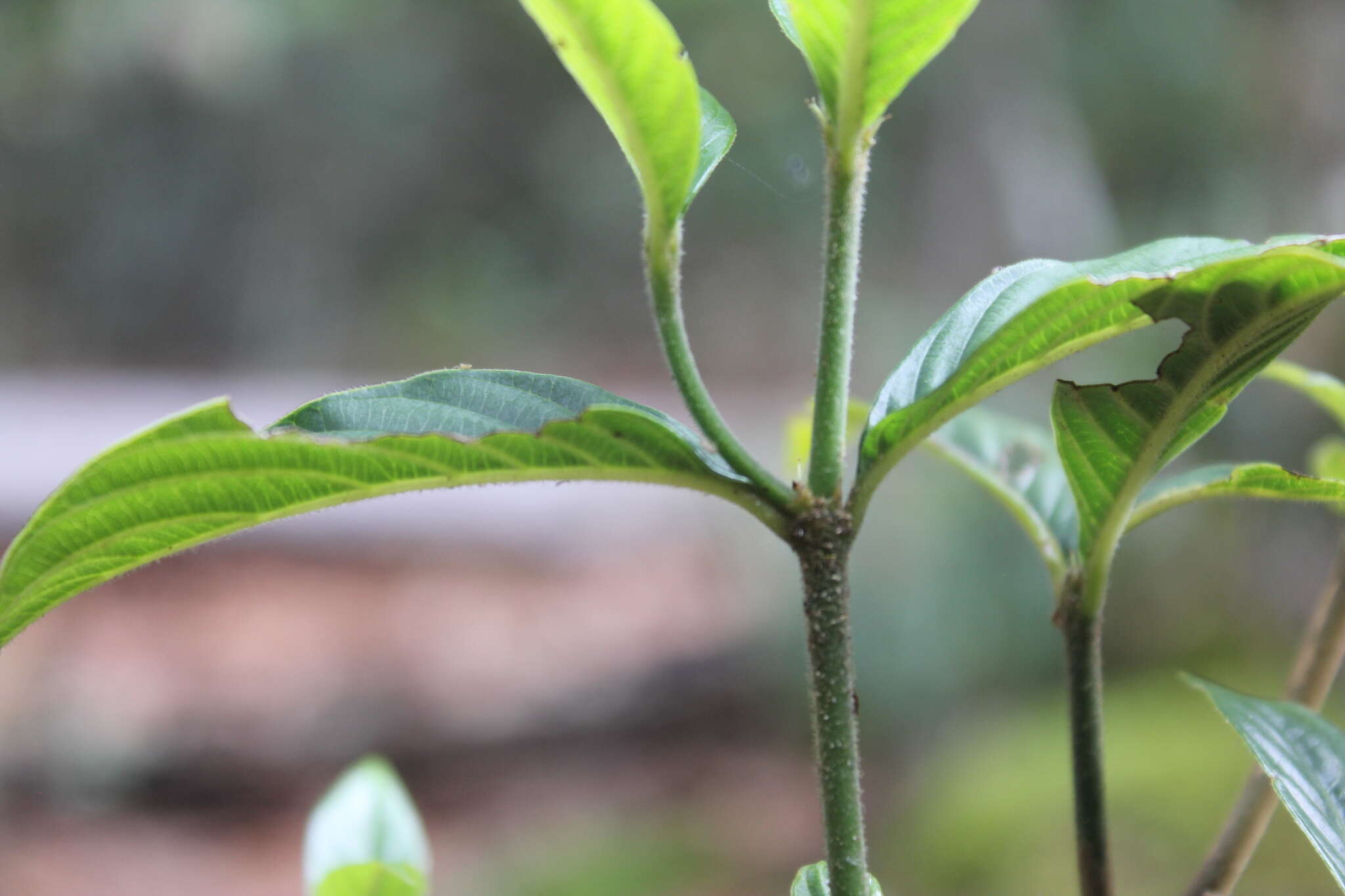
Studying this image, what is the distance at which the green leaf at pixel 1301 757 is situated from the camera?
0.35m

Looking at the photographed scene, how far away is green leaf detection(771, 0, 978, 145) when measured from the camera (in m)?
0.32

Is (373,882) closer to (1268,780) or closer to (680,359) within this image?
(680,359)

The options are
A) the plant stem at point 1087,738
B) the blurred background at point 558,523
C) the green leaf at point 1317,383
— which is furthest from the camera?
the blurred background at point 558,523

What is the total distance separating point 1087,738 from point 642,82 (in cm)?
28

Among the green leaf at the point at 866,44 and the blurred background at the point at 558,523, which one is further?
the blurred background at the point at 558,523

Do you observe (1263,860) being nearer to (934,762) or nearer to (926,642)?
(934,762)

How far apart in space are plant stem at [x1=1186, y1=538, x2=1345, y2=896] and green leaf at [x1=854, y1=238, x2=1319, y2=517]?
0.21 m

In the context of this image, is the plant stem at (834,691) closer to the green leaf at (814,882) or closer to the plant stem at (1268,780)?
the green leaf at (814,882)

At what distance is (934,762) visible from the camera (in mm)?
3482

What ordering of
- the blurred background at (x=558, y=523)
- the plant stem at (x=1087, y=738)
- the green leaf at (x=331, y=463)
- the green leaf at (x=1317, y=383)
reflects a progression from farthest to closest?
the blurred background at (x=558, y=523) → the green leaf at (x=1317, y=383) → the plant stem at (x=1087, y=738) → the green leaf at (x=331, y=463)

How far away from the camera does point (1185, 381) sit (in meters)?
0.34

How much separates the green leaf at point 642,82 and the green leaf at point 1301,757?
26cm

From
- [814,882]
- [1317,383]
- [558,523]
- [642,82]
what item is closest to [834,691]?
[814,882]

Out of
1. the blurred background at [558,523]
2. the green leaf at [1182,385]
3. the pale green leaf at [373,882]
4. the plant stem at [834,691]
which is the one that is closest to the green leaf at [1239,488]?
the green leaf at [1182,385]
